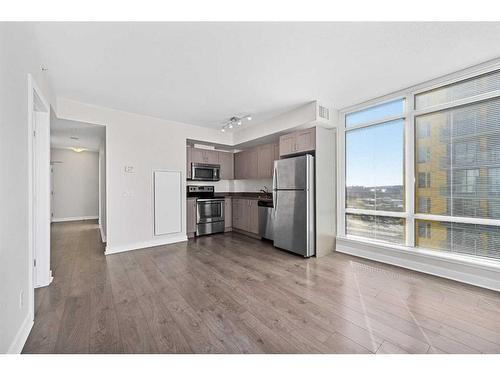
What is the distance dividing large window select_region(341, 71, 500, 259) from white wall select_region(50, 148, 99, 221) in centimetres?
860

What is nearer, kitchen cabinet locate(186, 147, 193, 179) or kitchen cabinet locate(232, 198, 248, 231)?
kitchen cabinet locate(186, 147, 193, 179)

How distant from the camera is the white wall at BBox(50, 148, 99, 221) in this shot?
286 inches

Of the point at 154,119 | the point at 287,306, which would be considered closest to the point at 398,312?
the point at 287,306

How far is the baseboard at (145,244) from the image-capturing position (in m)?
3.77

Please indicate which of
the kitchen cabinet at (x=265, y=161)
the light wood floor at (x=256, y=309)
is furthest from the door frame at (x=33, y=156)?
the kitchen cabinet at (x=265, y=161)

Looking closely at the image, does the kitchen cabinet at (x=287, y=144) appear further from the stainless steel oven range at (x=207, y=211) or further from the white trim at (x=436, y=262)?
the stainless steel oven range at (x=207, y=211)

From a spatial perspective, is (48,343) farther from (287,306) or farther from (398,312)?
(398,312)

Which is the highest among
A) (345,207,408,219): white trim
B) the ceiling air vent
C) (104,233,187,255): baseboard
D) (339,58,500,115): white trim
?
(339,58,500,115): white trim

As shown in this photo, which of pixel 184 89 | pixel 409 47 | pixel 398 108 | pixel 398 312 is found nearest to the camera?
pixel 398 312

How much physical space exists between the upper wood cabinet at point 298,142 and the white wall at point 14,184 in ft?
11.5

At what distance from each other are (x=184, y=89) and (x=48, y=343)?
3.04 m

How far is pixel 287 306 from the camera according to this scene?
6.81ft

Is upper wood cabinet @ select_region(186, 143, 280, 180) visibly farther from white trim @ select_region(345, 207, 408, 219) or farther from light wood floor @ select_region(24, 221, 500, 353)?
light wood floor @ select_region(24, 221, 500, 353)

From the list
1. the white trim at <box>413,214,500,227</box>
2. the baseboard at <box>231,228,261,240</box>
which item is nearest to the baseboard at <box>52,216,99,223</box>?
the baseboard at <box>231,228,261,240</box>
